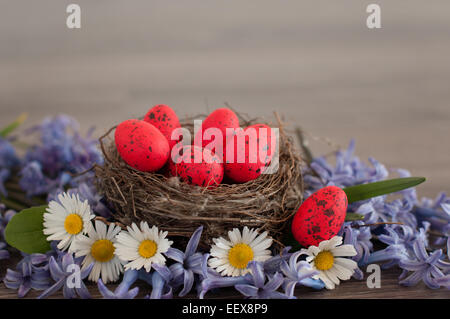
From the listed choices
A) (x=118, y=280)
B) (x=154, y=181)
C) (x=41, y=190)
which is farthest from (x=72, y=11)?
(x=118, y=280)

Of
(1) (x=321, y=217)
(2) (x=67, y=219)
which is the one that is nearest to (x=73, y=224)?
(2) (x=67, y=219)

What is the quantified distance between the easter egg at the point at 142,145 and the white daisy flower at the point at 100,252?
11 centimetres

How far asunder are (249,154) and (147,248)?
8.6 inches

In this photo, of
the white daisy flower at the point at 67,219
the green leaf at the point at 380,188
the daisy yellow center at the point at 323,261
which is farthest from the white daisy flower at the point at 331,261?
the white daisy flower at the point at 67,219

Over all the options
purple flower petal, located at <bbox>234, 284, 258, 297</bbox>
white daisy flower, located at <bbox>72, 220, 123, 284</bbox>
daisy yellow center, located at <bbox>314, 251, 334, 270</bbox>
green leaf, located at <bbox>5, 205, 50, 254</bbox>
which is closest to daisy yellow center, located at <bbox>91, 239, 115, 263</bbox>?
white daisy flower, located at <bbox>72, 220, 123, 284</bbox>

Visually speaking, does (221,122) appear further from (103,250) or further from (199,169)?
(103,250)

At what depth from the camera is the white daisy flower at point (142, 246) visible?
0.68 metres

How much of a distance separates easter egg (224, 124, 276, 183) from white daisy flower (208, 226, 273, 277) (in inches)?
4.0

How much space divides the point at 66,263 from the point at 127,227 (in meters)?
0.12

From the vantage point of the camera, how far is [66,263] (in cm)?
71

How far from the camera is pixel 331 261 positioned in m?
0.71

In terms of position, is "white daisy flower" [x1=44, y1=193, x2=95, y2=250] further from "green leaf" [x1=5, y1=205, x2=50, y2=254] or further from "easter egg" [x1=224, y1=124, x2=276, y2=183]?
"easter egg" [x1=224, y1=124, x2=276, y2=183]

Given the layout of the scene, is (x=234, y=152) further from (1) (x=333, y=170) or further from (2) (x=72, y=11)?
(2) (x=72, y=11)

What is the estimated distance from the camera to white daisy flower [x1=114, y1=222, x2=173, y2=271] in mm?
683
